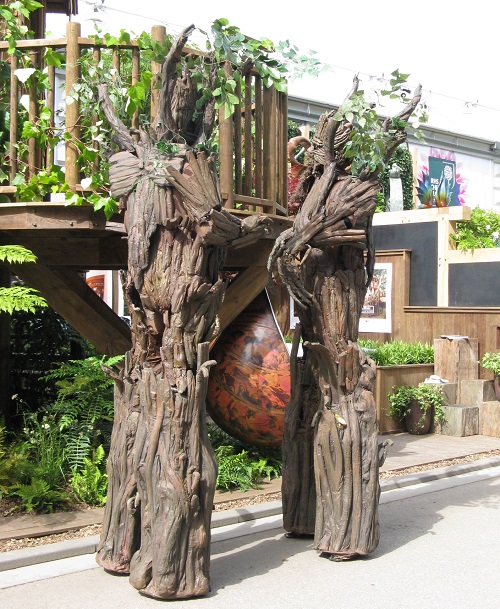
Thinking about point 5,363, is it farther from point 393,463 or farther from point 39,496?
point 393,463

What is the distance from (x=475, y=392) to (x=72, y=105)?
767 cm

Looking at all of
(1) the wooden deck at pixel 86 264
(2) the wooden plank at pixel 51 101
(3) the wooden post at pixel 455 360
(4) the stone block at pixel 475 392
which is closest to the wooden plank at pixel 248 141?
(1) the wooden deck at pixel 86 264

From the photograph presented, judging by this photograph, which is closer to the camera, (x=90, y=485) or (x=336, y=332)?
(x=336, y=332)

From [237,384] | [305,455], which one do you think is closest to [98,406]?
[237,384]

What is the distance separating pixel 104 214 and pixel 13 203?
0.80 m

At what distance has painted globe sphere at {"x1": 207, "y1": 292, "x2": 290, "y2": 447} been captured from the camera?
8484mm

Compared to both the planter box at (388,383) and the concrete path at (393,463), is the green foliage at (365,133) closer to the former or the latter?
the concrete path at (393,463)

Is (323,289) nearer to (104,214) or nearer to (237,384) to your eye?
(104,214)

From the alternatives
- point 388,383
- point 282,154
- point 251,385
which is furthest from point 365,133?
Answer: point 388,383

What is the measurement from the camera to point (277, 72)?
568 cm

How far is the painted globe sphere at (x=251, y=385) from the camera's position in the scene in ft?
27.8

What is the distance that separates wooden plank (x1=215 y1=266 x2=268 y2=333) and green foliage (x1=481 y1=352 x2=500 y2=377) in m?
4.96

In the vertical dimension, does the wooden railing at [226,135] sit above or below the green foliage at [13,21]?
below

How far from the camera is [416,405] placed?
38.2ft
